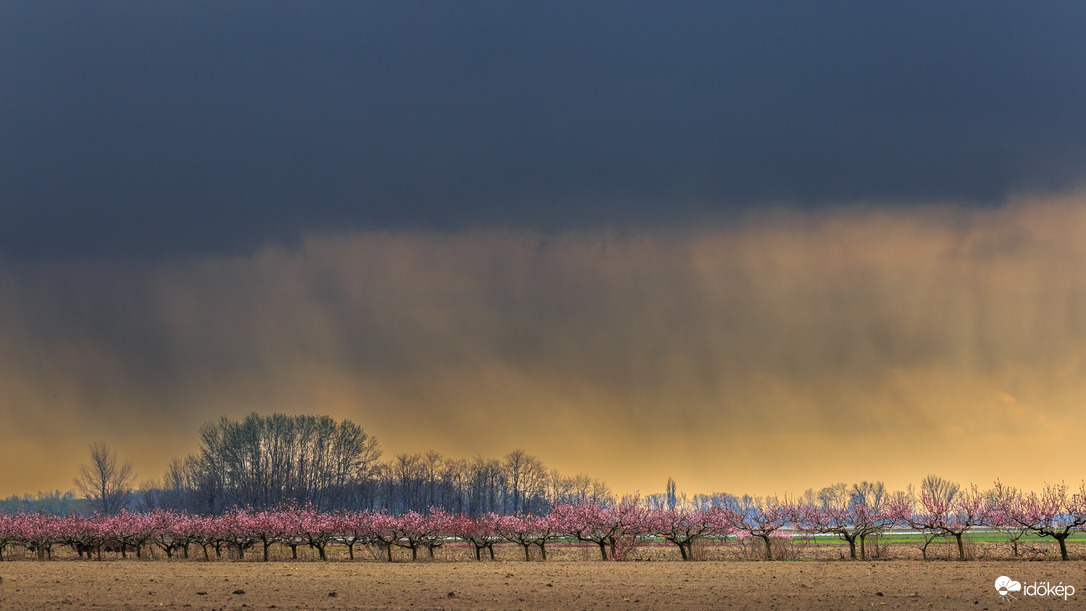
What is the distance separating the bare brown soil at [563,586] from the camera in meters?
24.8

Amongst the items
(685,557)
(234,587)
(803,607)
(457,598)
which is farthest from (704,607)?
(685,557)

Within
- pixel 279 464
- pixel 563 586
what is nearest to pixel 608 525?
pixel 563 586

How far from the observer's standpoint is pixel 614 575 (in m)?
34.1

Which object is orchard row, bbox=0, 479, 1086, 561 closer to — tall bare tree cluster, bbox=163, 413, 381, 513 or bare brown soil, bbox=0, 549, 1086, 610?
bare brown soil, bbox=0, 549, 1086, 610

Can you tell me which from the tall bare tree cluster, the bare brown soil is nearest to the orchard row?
the bare brown soil

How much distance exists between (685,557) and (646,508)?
6.28 m

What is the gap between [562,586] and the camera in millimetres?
29828

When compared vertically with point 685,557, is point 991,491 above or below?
above

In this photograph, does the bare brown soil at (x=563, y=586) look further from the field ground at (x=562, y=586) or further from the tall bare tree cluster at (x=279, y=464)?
the tall bare tree cluster at (x=279, y=464)

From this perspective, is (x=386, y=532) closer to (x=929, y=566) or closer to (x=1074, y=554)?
(x=929, y=566)

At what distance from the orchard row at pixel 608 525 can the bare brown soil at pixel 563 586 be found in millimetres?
6337

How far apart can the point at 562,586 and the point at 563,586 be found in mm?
33

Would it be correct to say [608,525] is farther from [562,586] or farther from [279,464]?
[279,464]

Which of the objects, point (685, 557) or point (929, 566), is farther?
point (685, 557)
